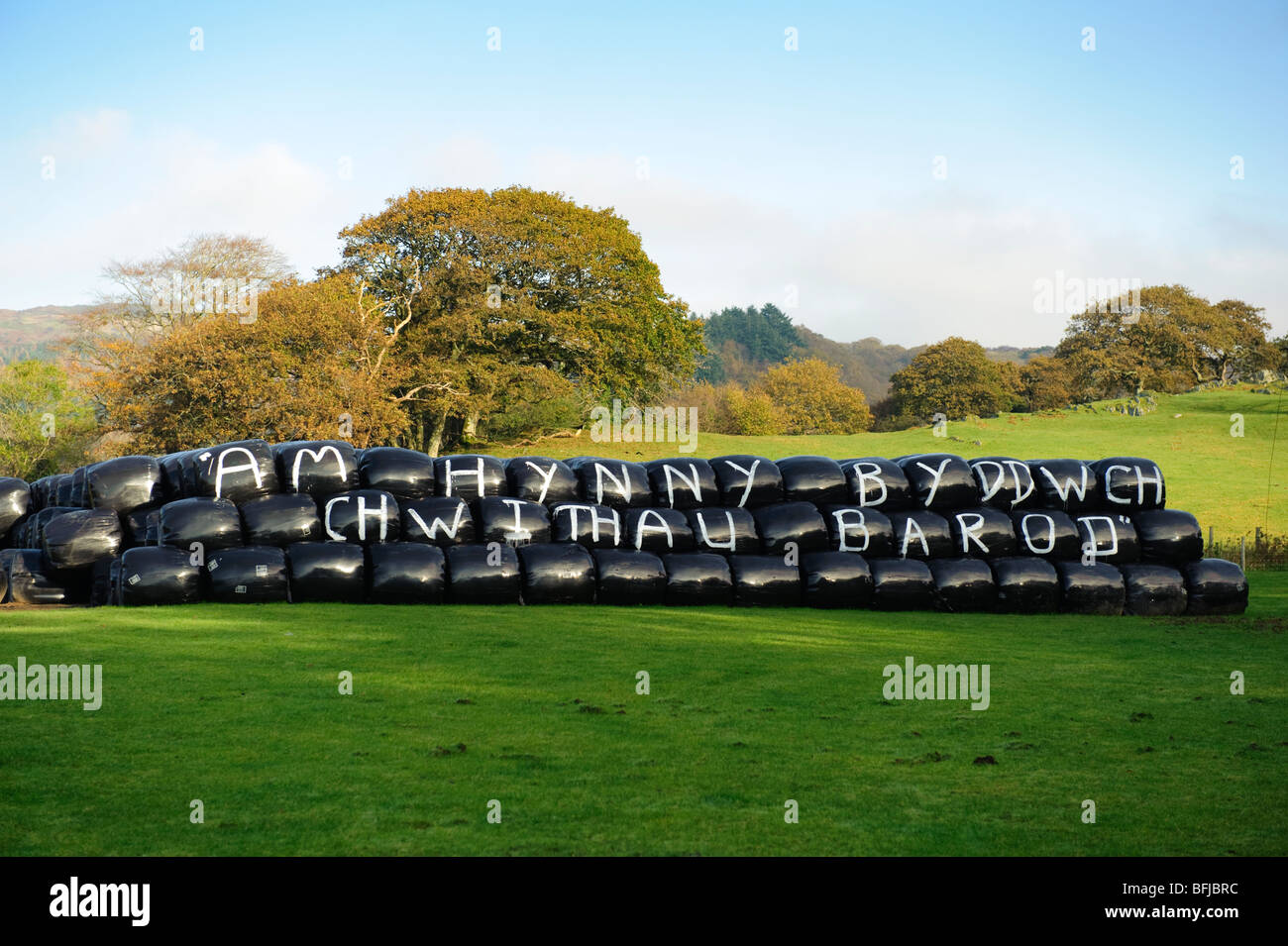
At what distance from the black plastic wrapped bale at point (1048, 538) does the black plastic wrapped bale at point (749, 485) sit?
371 cm

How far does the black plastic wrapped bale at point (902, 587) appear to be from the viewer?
50.0 feet

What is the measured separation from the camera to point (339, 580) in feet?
45.0

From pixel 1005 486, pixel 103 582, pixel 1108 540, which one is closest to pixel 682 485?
pixel 1005 486

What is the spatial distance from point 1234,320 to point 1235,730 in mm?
66691

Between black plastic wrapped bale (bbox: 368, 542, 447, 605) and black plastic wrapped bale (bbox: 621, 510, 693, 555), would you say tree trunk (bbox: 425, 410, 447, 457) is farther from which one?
black plastic wrapped bale (bbox: 368, 542, 447, 605)

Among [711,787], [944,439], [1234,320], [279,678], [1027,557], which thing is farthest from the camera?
[1234,320]

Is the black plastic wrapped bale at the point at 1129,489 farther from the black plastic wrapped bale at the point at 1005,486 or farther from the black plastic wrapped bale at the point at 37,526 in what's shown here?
the black plastic wrapped bale at the point at 37,526

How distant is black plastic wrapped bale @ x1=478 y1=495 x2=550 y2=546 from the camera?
1474 cm

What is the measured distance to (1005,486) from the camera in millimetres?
16156

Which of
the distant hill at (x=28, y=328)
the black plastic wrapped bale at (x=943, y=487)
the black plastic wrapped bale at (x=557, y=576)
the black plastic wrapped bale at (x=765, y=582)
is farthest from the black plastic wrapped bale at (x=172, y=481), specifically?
the distant hill at (x=28, y=328)

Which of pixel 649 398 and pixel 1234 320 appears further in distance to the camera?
pixel 1234 320

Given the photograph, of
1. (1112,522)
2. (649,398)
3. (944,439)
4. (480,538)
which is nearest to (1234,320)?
(944,439)
